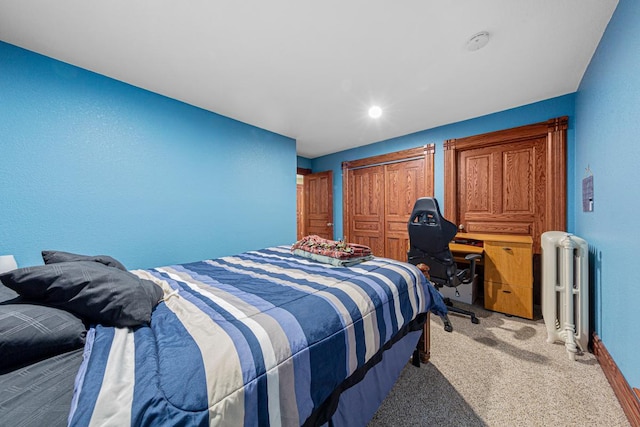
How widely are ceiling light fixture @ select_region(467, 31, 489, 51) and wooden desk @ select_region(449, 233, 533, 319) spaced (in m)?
1.98

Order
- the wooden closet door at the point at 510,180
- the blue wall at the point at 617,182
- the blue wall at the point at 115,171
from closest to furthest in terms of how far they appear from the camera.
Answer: the blue wall at the point at 617,182
the blue wall at the point at 115,171
the wooden closet door at the point at 510,180

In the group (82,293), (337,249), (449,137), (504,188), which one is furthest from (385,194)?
(82,293)

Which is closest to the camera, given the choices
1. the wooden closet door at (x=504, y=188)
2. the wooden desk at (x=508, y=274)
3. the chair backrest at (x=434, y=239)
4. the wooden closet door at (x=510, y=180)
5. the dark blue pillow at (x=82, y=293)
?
the dark blue pillow at (x=82, y=293)

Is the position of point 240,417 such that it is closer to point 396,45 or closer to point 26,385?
point 26,385

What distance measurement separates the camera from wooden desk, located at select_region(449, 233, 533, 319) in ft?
8.32

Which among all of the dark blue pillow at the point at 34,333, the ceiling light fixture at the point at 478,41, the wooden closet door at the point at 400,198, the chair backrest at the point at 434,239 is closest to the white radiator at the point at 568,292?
the chair backrest at the point at 434,239

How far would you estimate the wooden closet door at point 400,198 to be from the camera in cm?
385

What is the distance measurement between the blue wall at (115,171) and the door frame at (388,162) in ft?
6.42

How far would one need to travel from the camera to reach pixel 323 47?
1.85m

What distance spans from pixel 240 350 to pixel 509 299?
10.0ft

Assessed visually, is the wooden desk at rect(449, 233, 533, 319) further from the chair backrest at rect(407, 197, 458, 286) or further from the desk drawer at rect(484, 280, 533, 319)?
the chair backrest at rect(407, 197, 458, 286)

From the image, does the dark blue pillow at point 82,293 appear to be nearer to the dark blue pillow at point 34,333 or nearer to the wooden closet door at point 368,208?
the dark blue pillow at point 34,333

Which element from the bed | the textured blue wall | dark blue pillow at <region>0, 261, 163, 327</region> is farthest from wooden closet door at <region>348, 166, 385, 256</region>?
dark blue pillow at <region>0, 261, 163, 327</region>

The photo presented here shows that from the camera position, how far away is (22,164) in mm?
1835
